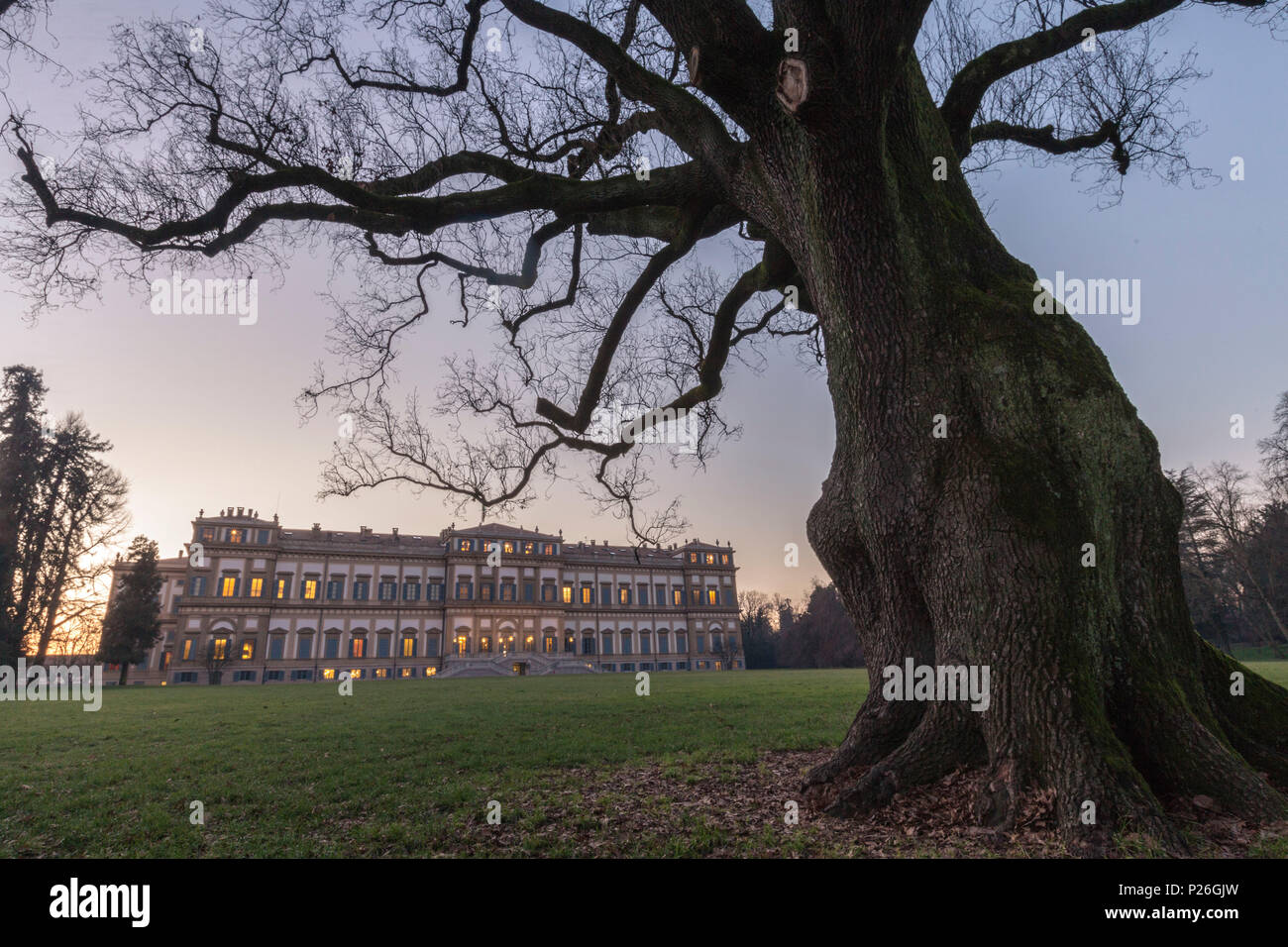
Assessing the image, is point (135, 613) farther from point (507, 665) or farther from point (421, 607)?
point (507, 665)

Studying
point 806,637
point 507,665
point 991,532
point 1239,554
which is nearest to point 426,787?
point 991,532

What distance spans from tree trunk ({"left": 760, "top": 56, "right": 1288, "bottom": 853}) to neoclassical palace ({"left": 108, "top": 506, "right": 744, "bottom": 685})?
46.5 meters

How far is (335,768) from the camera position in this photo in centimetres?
691

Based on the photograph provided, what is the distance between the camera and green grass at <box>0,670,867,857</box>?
4.29m

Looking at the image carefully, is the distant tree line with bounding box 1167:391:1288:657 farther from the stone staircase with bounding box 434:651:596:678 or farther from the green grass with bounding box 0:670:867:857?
the stone staircase with bounding box 434:651:596:678

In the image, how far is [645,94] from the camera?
564cm

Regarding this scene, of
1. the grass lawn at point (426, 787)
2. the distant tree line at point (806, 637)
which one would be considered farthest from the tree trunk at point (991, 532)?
the distant tree line at point (806, 637)

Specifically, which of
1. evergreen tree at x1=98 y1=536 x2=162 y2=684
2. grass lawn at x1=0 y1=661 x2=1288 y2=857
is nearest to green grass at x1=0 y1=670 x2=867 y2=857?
grass lawn at x1=0 y1=661 x2=1288 y2=857

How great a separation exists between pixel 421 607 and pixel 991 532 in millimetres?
63793

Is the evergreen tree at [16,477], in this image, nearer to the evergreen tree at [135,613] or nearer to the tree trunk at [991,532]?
the evergreen tree at [135,613]

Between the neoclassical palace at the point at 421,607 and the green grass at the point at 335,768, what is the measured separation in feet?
132

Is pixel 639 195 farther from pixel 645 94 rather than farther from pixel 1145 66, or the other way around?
pixel 1145 66

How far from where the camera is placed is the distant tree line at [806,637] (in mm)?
67188
